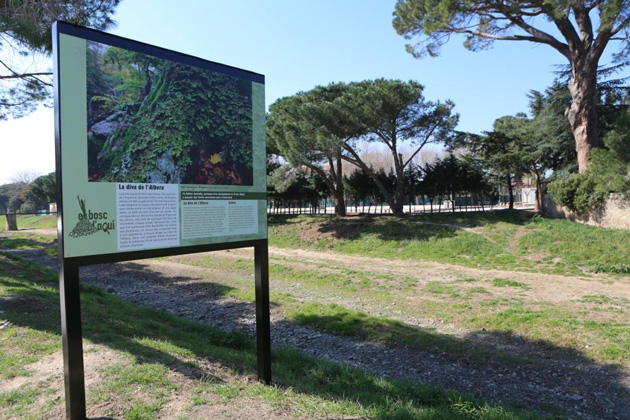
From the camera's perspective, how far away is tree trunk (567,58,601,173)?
19.4 m

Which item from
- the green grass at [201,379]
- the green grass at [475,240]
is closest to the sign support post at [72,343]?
the green grass at [201,379]

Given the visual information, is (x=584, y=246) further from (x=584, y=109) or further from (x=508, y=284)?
(x=584, y=109)

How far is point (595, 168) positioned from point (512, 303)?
7.57m

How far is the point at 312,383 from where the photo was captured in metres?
4.40

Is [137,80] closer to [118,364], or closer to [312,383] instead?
[118,364]

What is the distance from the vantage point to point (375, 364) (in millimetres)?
5742

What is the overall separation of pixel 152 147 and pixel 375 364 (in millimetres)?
4397

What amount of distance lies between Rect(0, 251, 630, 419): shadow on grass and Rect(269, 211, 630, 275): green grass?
8.01 meters

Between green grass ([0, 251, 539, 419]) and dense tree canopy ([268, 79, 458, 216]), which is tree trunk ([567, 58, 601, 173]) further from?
green grass ([0, 251, 539, 419])

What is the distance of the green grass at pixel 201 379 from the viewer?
3346 millimetres

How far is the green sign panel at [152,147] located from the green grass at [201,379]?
1349 millimetres

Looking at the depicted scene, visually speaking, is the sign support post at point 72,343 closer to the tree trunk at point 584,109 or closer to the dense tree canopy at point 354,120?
the dense tree canopy at point 354,120

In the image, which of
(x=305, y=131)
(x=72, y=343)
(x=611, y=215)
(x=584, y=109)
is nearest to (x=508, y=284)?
(x=72, y=343)

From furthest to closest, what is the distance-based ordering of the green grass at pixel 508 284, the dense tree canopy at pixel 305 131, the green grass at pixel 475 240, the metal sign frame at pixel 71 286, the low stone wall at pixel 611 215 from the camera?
the dense tree canopy at pixel 305 131 → the low stone wall at pixel 611 215 → the green grass at pixel 475 240 → the green grass at pixel 508 284 → the metal sign frame at pixel 71 286
